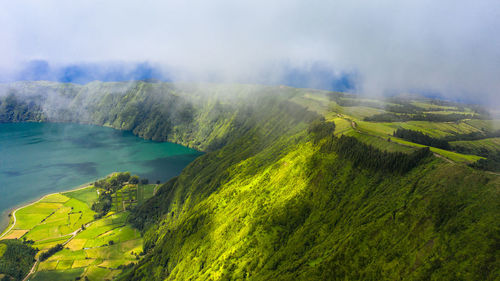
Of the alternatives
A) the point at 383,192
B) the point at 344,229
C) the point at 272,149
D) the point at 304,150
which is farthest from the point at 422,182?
the point at 272,149

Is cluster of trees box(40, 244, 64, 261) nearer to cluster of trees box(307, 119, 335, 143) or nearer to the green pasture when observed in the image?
cluster of trees box(307, 119, 335, 143)

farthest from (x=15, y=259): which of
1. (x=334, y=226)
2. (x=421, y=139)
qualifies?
(x=421, y=139)

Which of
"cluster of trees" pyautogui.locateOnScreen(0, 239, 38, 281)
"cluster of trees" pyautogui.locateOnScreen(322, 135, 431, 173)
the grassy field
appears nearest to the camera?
"cluster of trees" pyautogui.locateOnScreen(322, 135, 431, 173)

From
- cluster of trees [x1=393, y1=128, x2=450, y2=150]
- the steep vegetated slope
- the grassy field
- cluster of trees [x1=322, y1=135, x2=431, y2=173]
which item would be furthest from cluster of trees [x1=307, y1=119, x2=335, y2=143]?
the grassy field

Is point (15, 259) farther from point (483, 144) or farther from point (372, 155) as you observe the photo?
point (483, 144)

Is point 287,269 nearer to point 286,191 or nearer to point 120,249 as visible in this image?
point 286,191
